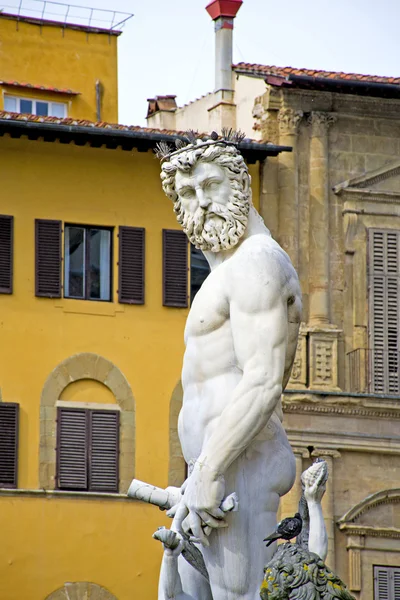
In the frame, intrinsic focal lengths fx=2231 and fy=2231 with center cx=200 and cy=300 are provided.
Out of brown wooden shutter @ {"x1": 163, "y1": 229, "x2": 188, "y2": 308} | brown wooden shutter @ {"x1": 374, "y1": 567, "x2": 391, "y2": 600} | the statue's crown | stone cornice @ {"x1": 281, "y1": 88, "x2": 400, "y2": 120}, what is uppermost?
stone cornice @ {"x1": 281, "y1": 88, "x2": 400, "y2": 120}

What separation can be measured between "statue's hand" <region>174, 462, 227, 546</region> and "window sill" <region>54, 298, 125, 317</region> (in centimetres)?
2534

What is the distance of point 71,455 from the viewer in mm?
36906

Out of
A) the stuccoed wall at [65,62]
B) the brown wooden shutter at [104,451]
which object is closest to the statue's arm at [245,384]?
the brown wooden shutter at [104,451]

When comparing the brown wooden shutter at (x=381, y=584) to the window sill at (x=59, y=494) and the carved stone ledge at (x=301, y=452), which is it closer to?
the carved stone ledge at (x=301, y=452)

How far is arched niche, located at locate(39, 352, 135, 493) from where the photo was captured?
121 ft

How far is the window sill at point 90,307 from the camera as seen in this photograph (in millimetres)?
37656

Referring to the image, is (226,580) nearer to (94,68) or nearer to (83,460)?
(83,460)

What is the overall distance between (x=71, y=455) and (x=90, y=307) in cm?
263

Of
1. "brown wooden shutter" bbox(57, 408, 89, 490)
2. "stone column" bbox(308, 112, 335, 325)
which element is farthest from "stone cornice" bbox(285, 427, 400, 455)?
"brown wooden shutter" bbox(57, 408, 89, 490)

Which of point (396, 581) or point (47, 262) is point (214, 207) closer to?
point (47, 262)

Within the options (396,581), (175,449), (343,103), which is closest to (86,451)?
(175,449)

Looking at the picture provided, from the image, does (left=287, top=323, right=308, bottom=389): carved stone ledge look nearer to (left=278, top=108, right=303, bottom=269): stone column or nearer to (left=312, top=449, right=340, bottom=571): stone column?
(left=312, top=449, right=340, bottom=571): stone column

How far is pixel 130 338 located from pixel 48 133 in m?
3.75

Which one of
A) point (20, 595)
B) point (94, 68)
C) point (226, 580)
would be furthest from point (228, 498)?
point (94, 68)
